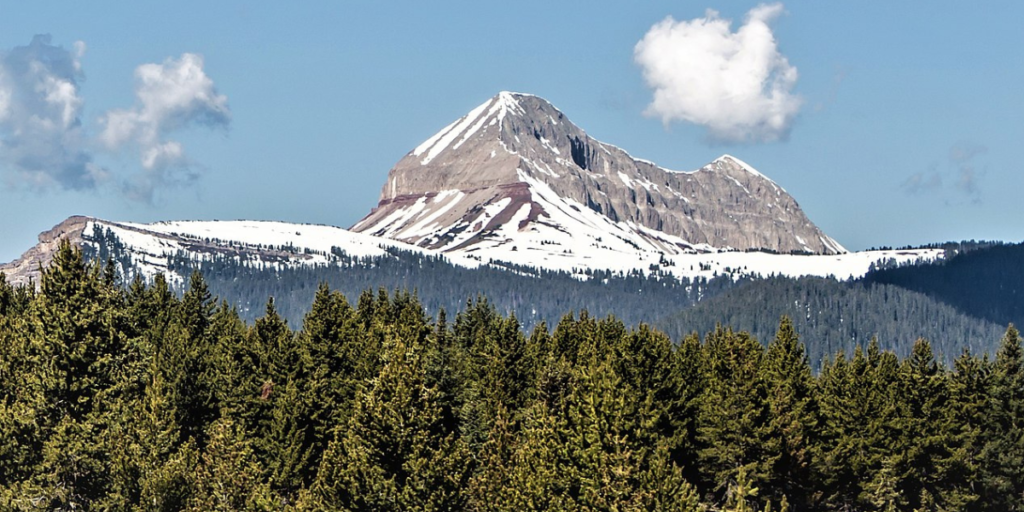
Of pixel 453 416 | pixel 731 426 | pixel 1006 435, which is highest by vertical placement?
pixel 453 416

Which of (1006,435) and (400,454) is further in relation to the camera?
(1006,435)

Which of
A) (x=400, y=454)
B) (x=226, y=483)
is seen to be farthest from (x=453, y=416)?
(x=400, y=454)

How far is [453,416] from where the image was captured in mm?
67875

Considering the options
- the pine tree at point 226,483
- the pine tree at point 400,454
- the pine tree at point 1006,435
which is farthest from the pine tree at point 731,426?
the pine tree at point 400,454

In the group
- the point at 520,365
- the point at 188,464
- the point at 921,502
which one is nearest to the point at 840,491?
the point at 921,502

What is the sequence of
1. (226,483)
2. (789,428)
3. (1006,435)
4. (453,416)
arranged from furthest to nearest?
(1006,435) → (789,428) → (453,416) → (226,483)

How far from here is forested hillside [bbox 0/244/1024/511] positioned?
162 ft

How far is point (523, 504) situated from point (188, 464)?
17.2 metres

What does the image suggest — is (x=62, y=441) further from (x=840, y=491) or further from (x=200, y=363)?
(x=840, y=491)

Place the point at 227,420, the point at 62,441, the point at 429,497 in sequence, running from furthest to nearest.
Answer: the point at 227,420
the point at 62,441
the point at 429,497

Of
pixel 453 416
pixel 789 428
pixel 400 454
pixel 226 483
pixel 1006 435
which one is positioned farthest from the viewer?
pixel 1006 435

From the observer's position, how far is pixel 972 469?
86.9 meters

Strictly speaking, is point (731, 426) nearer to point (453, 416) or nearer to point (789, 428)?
point (789, 428)

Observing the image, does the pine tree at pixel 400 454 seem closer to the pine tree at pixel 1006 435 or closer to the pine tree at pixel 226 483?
the pine tree at pixel 226 483
